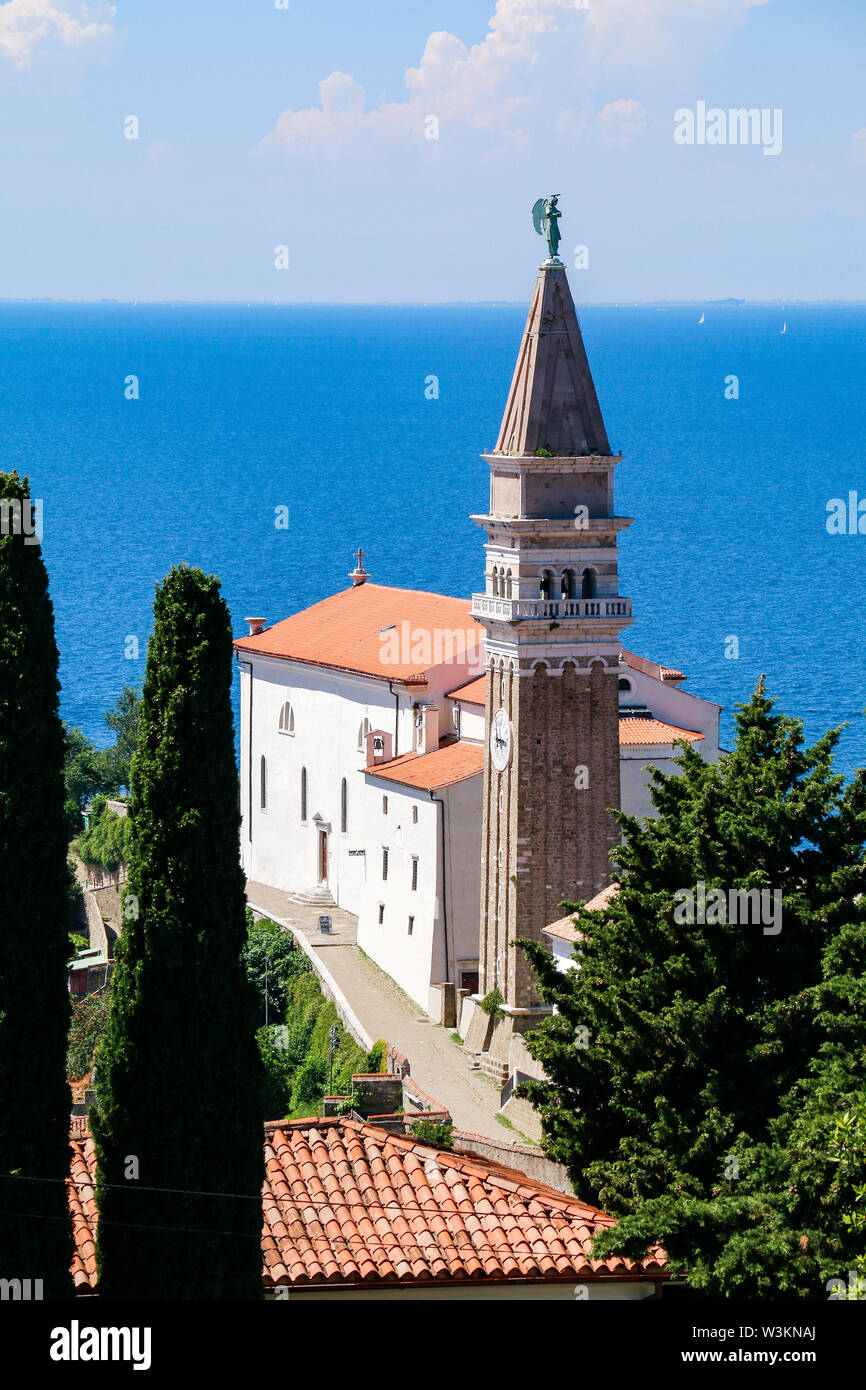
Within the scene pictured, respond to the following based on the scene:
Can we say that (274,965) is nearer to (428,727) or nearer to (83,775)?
(428,727)

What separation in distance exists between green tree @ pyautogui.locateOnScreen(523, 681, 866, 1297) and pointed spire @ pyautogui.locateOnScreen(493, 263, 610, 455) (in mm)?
13158

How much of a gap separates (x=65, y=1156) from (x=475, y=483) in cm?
14521

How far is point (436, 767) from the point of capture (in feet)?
144

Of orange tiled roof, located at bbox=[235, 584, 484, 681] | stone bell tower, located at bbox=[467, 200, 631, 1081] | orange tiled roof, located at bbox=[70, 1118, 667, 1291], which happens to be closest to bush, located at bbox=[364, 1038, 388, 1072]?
stone bell tower, located at bbox=[467, 200, 631, 1081]

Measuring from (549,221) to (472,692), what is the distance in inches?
363

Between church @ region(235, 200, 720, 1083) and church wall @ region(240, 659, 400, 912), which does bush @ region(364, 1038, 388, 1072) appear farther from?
church wall @ region(240, 659, 400, 912)

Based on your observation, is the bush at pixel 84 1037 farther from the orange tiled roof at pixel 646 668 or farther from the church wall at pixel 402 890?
the orange tiled roof at pixel 646 668

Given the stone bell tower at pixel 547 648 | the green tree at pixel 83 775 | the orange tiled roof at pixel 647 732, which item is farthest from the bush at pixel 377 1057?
the green tree at pixel 83 775

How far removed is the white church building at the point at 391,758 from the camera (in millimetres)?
42719

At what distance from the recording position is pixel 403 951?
4353cm

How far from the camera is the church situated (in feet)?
130

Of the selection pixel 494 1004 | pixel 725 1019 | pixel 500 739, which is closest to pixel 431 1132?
pixel 725 1019

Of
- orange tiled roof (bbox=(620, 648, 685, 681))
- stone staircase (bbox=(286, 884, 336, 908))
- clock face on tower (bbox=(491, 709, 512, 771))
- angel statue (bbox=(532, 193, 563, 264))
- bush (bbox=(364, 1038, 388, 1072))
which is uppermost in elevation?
angel statue (bbox=(532, 193, 563, 264))
